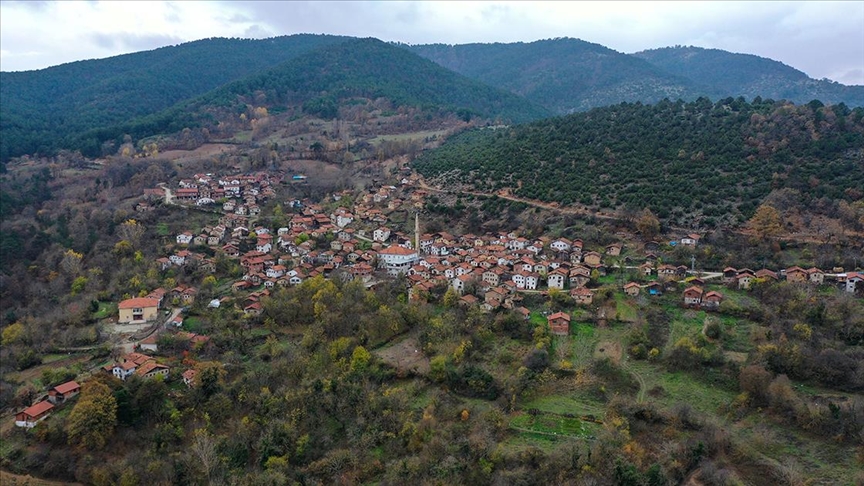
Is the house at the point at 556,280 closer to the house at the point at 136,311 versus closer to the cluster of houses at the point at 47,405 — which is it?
the house at the point at 136,311

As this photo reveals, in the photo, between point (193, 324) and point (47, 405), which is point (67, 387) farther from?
point (193, 324)

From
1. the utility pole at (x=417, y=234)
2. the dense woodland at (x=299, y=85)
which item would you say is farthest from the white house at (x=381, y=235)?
the dense woodland at (x=299, y=85)

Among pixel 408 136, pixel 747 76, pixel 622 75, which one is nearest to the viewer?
pixel 408 136

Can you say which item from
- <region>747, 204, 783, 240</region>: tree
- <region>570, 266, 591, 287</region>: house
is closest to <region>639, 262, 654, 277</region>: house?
<region>570, 266, 591, 287</region>: house

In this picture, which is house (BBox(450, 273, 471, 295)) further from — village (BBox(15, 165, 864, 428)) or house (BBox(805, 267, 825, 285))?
house (BBox(805, 267, 825, 285))

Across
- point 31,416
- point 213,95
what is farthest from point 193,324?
point 213,95
